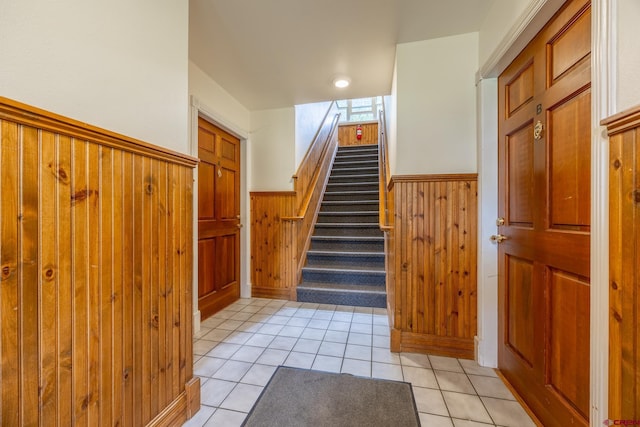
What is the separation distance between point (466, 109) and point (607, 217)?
1.28m

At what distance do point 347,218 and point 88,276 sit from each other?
328cm

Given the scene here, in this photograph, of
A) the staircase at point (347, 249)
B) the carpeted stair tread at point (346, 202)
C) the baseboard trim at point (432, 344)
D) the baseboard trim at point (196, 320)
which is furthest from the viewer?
the carpeted stair tread at point (346, 202)

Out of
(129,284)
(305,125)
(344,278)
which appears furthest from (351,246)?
(129,284)

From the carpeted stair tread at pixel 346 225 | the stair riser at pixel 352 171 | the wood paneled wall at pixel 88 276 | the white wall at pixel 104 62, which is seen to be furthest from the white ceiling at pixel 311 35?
the stair riser at pixel 352 171

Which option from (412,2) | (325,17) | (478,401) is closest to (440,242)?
(478,401)

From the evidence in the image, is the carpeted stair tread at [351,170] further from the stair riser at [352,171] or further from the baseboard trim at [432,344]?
the baseboard trim at [432,344]

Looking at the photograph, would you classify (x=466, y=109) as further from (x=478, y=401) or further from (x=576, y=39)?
(x=478, y=401)

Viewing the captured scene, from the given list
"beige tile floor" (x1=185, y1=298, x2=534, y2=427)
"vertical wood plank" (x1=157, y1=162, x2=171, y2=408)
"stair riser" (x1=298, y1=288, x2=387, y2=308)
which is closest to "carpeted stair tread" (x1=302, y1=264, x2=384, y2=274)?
"stair riser" (x1=298, y1=288, x2=387, y2=308)

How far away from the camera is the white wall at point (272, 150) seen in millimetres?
3215

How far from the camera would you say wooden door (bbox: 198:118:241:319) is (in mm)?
2545

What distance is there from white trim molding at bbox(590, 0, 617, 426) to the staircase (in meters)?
1.90

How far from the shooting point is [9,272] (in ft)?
2.25

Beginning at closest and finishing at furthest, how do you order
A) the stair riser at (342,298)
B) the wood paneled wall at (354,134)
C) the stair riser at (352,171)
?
the stair riser at (342,298) → the stair riser at (352,171) → the wood paneled wall at (354,134)

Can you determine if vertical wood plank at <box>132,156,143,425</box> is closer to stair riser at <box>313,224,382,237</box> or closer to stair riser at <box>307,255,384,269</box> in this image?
stair riser at <box>307,255,384,269</box>
